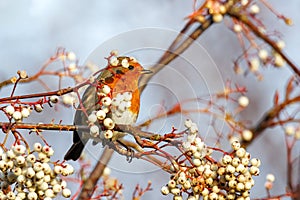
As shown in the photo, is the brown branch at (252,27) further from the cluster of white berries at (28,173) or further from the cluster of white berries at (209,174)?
the cluster of white berries at (28,173)

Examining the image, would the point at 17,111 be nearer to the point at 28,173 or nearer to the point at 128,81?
the point at 28,173

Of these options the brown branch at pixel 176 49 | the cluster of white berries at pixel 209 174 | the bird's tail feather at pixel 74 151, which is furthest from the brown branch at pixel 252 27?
the cluster of white berries at pixel 209 174

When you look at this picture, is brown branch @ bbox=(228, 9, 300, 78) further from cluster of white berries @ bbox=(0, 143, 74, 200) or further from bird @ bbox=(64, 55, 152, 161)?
cluster of white berries @ bbox=(0, 143, 74, 200)

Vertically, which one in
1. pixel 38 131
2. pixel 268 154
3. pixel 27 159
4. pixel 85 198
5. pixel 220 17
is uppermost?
pixel 268 154

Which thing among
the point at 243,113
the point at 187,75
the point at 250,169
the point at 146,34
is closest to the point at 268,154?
the point at 243,113

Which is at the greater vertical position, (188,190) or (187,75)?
(187,75)

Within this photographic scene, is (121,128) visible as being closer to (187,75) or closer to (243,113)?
(187,75)

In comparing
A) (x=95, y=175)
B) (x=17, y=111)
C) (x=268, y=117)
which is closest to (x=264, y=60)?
(x=268, y=117)

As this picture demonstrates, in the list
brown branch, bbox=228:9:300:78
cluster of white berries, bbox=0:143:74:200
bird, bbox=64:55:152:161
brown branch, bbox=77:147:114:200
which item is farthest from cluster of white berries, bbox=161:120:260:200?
brown branch, bbox=228:9:300:78
